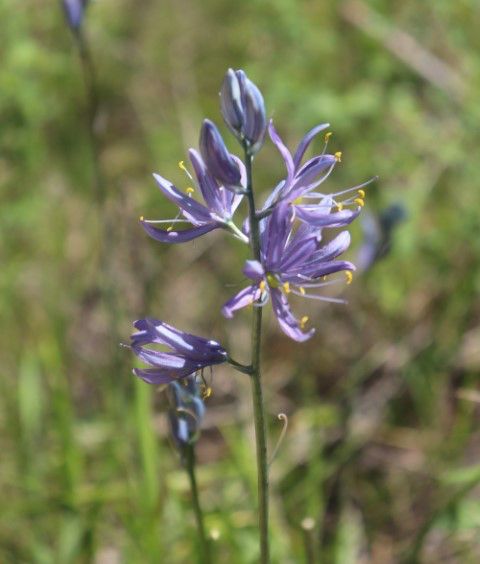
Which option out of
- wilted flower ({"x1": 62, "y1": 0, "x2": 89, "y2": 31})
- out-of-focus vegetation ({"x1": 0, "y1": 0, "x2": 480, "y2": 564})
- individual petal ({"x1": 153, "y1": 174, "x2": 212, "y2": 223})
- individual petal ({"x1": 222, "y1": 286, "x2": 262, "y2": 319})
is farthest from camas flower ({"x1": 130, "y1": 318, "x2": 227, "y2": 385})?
wilted flower ({"x1": 62, "y1": 0, "x2": 89, "y2": 31})

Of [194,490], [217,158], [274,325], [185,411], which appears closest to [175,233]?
[217,158]

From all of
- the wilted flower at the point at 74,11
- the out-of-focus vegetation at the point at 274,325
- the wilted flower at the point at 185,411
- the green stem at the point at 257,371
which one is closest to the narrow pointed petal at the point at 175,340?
the green stem at the point at 257,371

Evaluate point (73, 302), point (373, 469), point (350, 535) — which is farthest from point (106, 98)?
point (350, 535)

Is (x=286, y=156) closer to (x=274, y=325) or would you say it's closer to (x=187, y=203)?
(x=187, y=203)

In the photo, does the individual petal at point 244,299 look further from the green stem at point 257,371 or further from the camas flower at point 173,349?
the camas flower at point 173,349

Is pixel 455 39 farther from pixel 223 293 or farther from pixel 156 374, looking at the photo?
pixel 156 374

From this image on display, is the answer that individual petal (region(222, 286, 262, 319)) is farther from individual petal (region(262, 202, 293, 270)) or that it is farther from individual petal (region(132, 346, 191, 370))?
individual petal (region(132, 346, 191, 370))

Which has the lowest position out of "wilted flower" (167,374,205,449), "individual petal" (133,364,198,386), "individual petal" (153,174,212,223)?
"wilted flower" (167,374,205,449)
